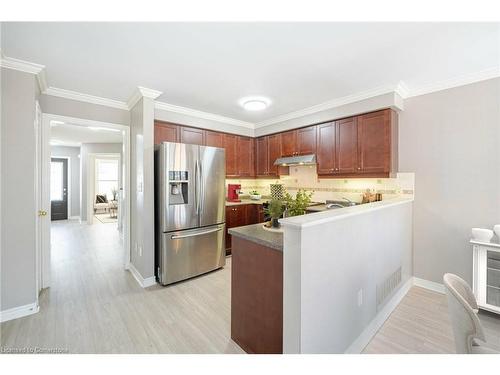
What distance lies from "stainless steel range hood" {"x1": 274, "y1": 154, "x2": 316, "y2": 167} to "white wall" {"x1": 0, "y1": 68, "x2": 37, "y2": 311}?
10.8ft

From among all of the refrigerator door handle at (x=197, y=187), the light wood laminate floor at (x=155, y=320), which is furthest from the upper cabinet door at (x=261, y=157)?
the light wood laminate floor at (x=155, y=320)

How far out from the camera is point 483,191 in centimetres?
253

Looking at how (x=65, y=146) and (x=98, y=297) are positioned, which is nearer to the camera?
(x=98, y=297)

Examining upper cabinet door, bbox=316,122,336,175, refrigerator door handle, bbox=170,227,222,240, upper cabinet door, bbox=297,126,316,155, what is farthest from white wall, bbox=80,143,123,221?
upper cabinet door, bbox=316,122,336,175

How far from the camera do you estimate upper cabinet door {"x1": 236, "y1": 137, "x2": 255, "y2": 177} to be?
4.58m

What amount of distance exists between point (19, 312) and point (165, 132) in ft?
8.45

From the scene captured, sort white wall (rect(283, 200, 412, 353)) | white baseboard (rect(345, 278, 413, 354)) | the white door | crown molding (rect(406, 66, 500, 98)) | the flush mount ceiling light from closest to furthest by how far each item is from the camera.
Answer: white wall (rect(283, 200, 412, 353))
white baseboard (rect(345, 278, 413, 354))
crown molding (rect(406, 66, 500, 98))
the white door
the flush mount ceiling light

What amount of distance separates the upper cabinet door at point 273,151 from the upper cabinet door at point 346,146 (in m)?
1.14

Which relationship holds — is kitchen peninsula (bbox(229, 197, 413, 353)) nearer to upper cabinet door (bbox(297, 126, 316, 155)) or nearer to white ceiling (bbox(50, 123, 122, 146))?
upper cabinet door (bbox(297, 126, 316, 155))

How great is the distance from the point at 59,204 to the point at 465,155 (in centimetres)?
1040

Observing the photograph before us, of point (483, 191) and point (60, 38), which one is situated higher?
point (60, 38)

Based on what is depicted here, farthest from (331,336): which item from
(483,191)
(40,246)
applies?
(40,246)

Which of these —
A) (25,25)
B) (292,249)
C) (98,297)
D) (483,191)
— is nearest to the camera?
(292,249)
